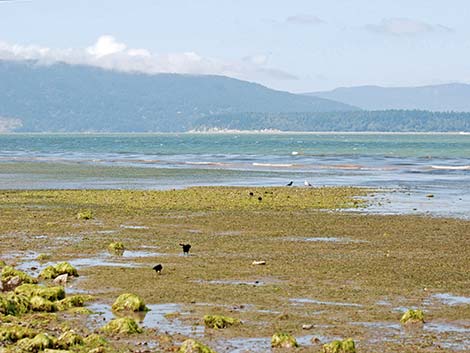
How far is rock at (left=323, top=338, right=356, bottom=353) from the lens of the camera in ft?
54.1

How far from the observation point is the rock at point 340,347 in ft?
54.1

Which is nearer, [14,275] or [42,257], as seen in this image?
[14,275]

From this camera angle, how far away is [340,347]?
54.3ft

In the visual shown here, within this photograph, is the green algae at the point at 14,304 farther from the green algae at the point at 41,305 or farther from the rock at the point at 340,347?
the rock at the point at 340,347

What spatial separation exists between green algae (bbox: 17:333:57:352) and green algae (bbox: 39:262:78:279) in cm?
729

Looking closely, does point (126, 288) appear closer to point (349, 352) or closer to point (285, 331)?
point (285, 331)

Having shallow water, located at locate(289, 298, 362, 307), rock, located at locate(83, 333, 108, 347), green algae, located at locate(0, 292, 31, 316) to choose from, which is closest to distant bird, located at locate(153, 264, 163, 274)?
shallow water, located at locate(289, 298, 362, 307)

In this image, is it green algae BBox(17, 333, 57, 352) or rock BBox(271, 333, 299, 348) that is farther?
rock BBox(271, 333, 299, 348)

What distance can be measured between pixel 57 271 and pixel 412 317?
31.3ft

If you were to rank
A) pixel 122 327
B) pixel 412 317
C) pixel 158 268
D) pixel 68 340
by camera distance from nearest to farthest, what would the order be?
pixel 68 340 < pixel 122 327 < pixel 412 317 < pixel 158 268

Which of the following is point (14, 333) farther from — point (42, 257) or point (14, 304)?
point (42, 257)

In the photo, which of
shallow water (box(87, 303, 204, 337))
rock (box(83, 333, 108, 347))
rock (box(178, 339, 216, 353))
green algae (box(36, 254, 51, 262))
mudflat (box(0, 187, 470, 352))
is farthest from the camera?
green algae (box(36, 254, 51, 262))

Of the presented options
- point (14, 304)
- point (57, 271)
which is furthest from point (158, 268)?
point (14, 304)

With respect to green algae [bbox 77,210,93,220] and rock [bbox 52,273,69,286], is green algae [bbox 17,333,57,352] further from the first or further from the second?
green algae [bbox 77,210,93,220]
